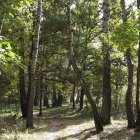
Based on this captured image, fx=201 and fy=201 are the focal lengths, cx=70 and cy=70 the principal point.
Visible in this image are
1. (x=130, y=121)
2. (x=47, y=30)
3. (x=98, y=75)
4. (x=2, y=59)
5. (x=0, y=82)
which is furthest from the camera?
(x=98, y=75)

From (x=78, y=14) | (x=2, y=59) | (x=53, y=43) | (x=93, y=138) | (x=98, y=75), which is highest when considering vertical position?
(x=78, y=14)

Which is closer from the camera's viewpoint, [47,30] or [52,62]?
[47,30]

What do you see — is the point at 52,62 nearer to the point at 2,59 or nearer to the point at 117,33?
the point at 117,33

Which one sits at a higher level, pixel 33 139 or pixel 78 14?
pixel 78 14

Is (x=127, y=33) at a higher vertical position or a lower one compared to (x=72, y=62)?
higher

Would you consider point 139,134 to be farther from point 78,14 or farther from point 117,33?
point 78,14

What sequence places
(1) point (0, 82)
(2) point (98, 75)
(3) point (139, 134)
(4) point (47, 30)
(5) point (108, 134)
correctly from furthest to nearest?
1. (2) point (98, 75)
2. (4) point (47, 30)
3. (1) point (0, 82)
4. (5) point (108, 134)
5. (3) point (139, 134)

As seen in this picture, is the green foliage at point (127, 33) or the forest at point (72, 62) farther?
the forest at point (72, 62)

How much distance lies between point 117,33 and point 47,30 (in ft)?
28.8

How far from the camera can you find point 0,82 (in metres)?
11.3

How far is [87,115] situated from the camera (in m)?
18.1

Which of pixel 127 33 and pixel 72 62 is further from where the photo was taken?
pixel 72 62

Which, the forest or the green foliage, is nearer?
the green foliage

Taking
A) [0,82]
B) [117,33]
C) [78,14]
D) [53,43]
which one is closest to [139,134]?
[117,33]
